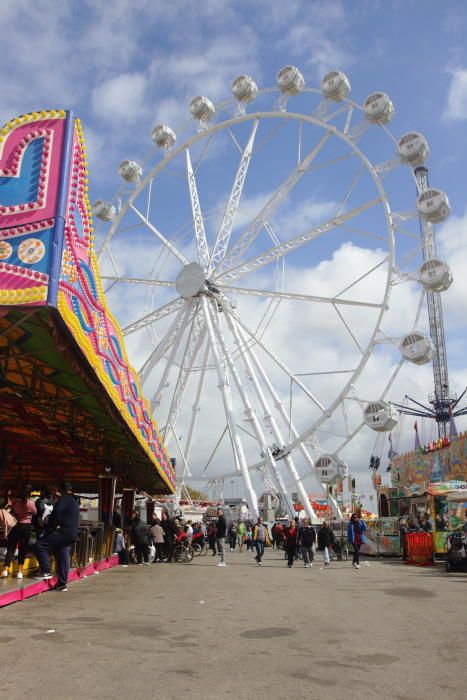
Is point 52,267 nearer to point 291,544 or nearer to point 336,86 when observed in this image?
point 291,544

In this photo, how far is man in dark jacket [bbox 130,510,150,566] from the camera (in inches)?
639

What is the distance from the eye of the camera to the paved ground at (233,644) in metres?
4.16

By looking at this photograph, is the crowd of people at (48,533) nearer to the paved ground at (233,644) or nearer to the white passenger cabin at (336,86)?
the paved ground at (233,644)

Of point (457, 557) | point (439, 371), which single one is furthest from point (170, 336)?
point (439, 371)

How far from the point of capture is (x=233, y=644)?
5.56m

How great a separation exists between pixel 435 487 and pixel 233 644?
1628 centimetres

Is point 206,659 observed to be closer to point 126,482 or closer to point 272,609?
point 272,609

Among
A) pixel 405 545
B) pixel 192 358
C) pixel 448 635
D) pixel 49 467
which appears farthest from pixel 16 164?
pixel 192 358

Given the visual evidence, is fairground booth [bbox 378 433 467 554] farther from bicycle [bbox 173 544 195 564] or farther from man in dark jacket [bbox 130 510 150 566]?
man in dark jacket [bbox 130 510 150 566]

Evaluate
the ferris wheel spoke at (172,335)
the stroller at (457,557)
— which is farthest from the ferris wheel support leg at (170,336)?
the stroller at (457,557)

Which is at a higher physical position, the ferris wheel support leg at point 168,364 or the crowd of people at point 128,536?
the ferris wheel support leg at point 168,364

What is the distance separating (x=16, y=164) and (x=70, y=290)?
1337 millimetres

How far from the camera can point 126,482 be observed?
22.0 meters

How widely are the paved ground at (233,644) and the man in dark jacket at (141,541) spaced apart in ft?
19.5
